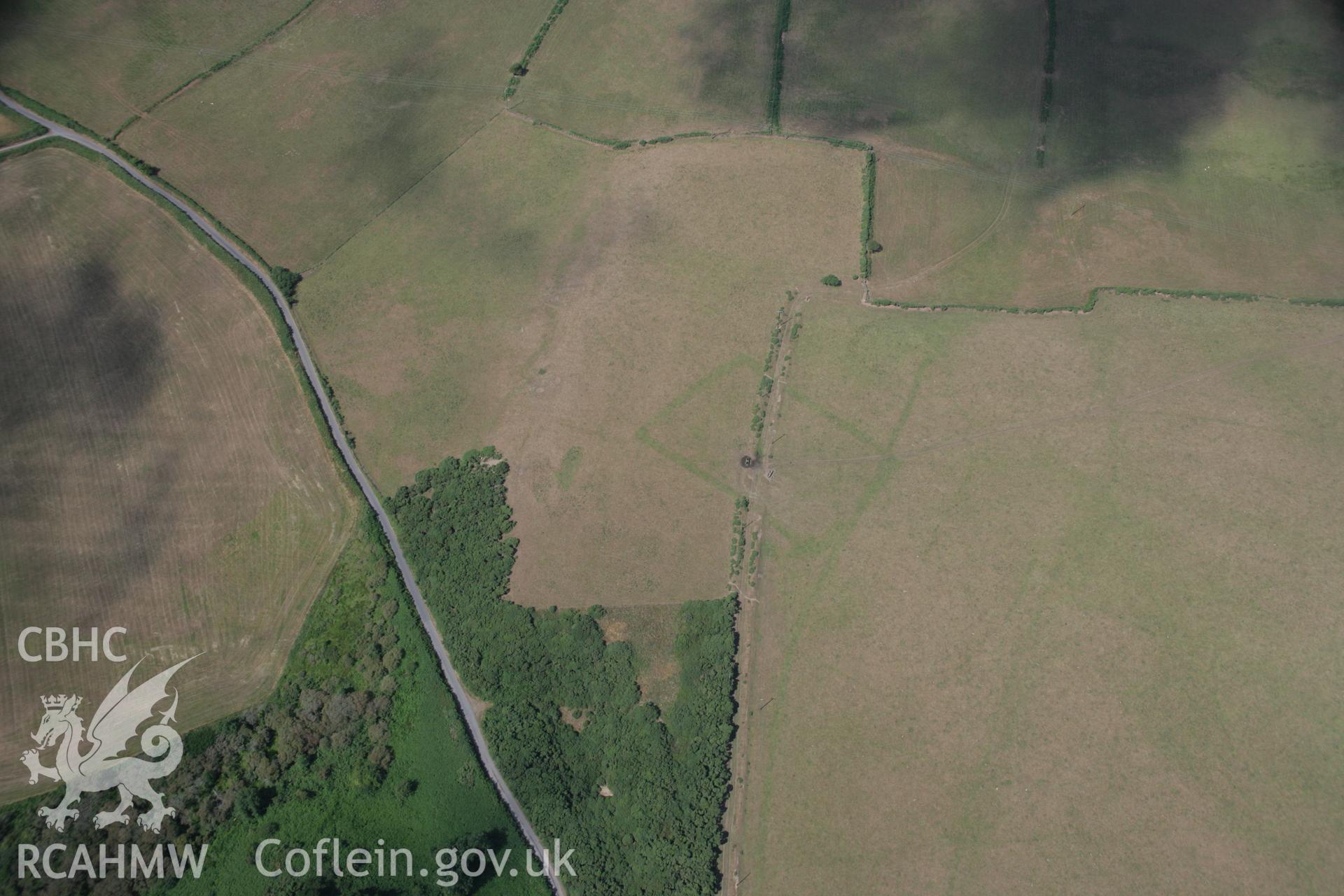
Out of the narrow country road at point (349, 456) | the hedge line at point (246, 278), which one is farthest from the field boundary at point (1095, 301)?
the hedge line at point (246, 278)

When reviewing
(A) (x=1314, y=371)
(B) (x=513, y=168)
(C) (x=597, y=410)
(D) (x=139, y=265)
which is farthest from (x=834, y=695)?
(D) (x=139, y=265)

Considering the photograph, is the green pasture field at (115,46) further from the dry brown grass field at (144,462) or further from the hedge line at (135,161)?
the dry brown grass field at (144,462)

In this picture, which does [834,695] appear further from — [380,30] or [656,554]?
[380,30]

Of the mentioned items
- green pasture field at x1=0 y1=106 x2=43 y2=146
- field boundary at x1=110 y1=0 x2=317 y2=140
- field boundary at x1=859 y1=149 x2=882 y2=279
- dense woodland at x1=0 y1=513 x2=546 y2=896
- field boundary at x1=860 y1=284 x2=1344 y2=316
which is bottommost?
dense woodland at x1=0 y1=513 x2=546 y2=896

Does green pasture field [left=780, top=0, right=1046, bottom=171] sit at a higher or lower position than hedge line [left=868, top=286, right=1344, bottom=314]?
higher

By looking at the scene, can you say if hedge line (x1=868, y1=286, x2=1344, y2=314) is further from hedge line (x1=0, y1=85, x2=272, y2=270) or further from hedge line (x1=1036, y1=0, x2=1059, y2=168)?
hedge line (x1=0, y1=85, x2=272, y2=270)

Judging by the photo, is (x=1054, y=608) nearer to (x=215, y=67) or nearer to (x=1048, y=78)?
(x=1048, y=78)

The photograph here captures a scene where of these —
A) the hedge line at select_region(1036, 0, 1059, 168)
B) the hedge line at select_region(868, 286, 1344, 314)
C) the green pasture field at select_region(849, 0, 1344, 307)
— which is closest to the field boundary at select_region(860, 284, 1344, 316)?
the hedge line at select_region(868, 286, 1344, 314)
